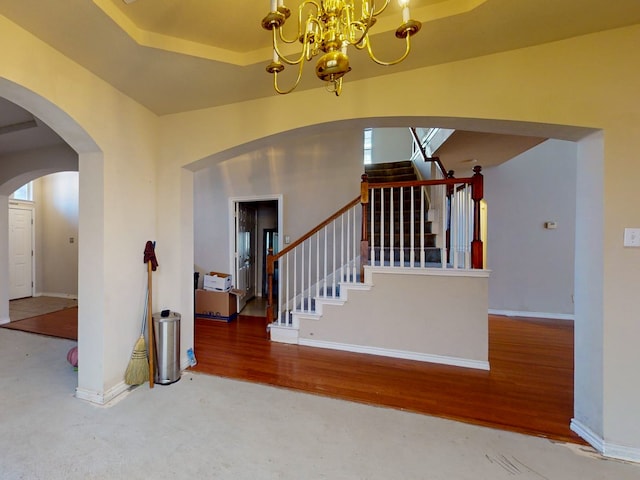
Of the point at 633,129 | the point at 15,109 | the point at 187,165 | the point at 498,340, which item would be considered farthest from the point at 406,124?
the point at 15,109

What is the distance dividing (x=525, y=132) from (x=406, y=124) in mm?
836

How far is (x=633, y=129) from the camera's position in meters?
1.56

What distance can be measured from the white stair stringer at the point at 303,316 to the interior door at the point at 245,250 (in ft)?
5.56

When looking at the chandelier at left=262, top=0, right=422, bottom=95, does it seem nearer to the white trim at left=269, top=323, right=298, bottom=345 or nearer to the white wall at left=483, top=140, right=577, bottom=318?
the white trim at left=269, top=323, right=298, bottom=345

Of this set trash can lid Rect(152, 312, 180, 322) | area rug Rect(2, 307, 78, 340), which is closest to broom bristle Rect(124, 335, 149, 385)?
trash can lid Rect(152, 312, 180, 322)

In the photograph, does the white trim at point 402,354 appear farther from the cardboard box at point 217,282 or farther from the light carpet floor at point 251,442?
the cardboard box at point 217,282

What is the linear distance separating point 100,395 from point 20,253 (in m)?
5.95

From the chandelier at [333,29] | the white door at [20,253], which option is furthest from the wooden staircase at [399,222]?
the white door at [20,253]

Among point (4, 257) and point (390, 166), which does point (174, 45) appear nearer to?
point (390, 166)

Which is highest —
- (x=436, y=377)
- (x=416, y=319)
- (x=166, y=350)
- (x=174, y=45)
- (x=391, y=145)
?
(x=391, y=145)

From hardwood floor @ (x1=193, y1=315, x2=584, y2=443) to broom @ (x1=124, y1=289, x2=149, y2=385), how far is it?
45 cm

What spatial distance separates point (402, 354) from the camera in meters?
2.94

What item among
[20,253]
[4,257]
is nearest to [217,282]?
[4,257]

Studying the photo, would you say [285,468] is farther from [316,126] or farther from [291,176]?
[291,176]
